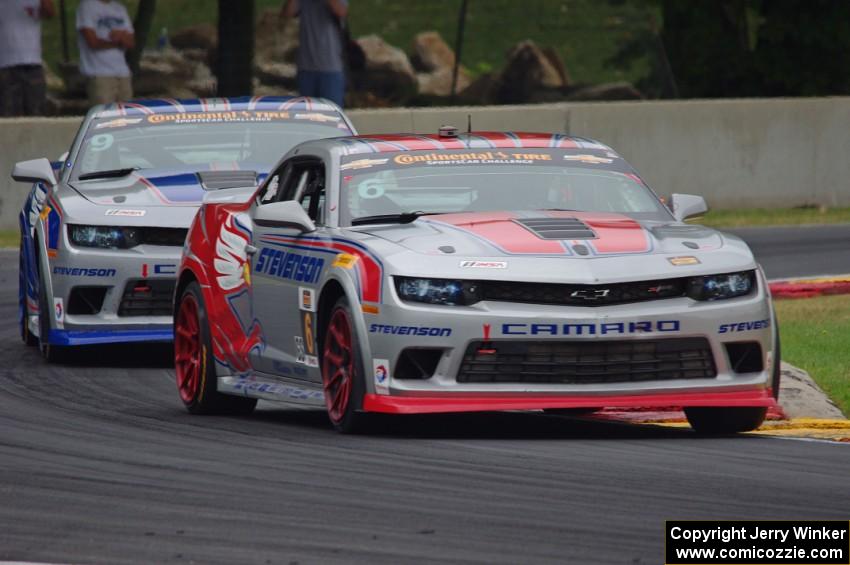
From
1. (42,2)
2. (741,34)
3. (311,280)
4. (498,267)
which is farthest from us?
(741,34)

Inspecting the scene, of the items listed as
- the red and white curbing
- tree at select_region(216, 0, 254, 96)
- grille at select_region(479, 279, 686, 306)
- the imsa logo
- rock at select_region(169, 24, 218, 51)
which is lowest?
rock at select_region(169, 24, 218, 51)

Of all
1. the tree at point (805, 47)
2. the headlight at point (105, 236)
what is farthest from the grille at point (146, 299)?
the tree at point (805, 47)

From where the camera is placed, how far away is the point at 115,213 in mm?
13156

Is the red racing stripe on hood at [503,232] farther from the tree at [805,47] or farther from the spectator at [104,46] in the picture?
the tree at [805,47]

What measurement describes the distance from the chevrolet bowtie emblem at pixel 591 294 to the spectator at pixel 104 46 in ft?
47.8

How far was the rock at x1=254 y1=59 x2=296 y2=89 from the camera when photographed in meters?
35.6

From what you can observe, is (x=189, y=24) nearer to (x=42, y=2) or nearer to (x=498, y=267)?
(x=42, y=2)

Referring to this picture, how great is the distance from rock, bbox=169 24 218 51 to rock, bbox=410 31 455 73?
375 cm

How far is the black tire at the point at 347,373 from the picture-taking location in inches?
358

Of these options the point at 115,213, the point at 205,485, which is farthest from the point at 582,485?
the point at 115,213

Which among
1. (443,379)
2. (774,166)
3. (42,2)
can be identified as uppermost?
(443,379)

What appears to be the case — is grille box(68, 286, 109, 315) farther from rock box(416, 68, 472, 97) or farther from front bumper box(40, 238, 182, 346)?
rock box(416, 68, 472, 97)

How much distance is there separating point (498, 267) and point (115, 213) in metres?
4.77

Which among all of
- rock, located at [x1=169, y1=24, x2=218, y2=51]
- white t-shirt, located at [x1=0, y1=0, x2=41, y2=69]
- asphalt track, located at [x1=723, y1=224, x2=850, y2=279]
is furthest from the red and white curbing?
rock, located at [x1=169, y1=24, x2=218, y2=51]
